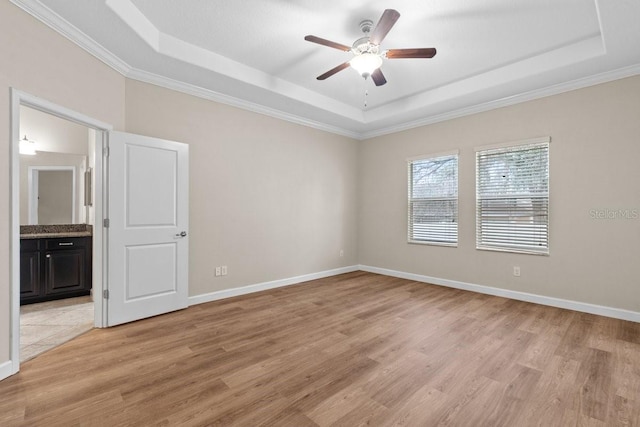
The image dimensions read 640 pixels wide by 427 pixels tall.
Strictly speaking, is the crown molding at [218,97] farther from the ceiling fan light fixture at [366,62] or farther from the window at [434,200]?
the ceiling fan light fixture at [366,62]

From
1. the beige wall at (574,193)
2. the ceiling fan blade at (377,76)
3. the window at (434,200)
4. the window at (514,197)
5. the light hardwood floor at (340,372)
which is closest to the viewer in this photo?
the light hardwood floor at (340,372)

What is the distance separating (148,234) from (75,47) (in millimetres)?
1946

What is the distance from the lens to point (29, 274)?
3900 millimetres

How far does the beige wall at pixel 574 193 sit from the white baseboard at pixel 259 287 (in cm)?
182

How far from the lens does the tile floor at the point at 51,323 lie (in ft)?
8.97

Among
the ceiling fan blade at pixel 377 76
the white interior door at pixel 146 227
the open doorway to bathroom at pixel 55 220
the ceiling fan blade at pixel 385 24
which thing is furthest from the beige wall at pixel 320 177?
the ceiling fan blade at pixel 385 24

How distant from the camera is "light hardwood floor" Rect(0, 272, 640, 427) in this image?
1.81m

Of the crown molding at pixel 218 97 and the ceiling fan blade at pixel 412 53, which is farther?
the crown molding at pixel 218 97

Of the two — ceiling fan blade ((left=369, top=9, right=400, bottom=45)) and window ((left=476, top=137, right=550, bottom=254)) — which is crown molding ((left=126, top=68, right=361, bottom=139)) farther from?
window ((left=476, top=137, right=550, bottom=254))

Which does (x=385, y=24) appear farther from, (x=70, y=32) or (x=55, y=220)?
(x=55, y=220)

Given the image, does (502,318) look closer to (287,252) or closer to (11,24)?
(287,252)

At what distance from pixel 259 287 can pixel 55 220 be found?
3.33 meters

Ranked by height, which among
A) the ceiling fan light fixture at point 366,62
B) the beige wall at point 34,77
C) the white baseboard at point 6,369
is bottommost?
the white baseboard at point 6,369

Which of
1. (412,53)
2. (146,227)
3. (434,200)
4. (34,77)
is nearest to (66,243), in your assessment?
(146,227)
